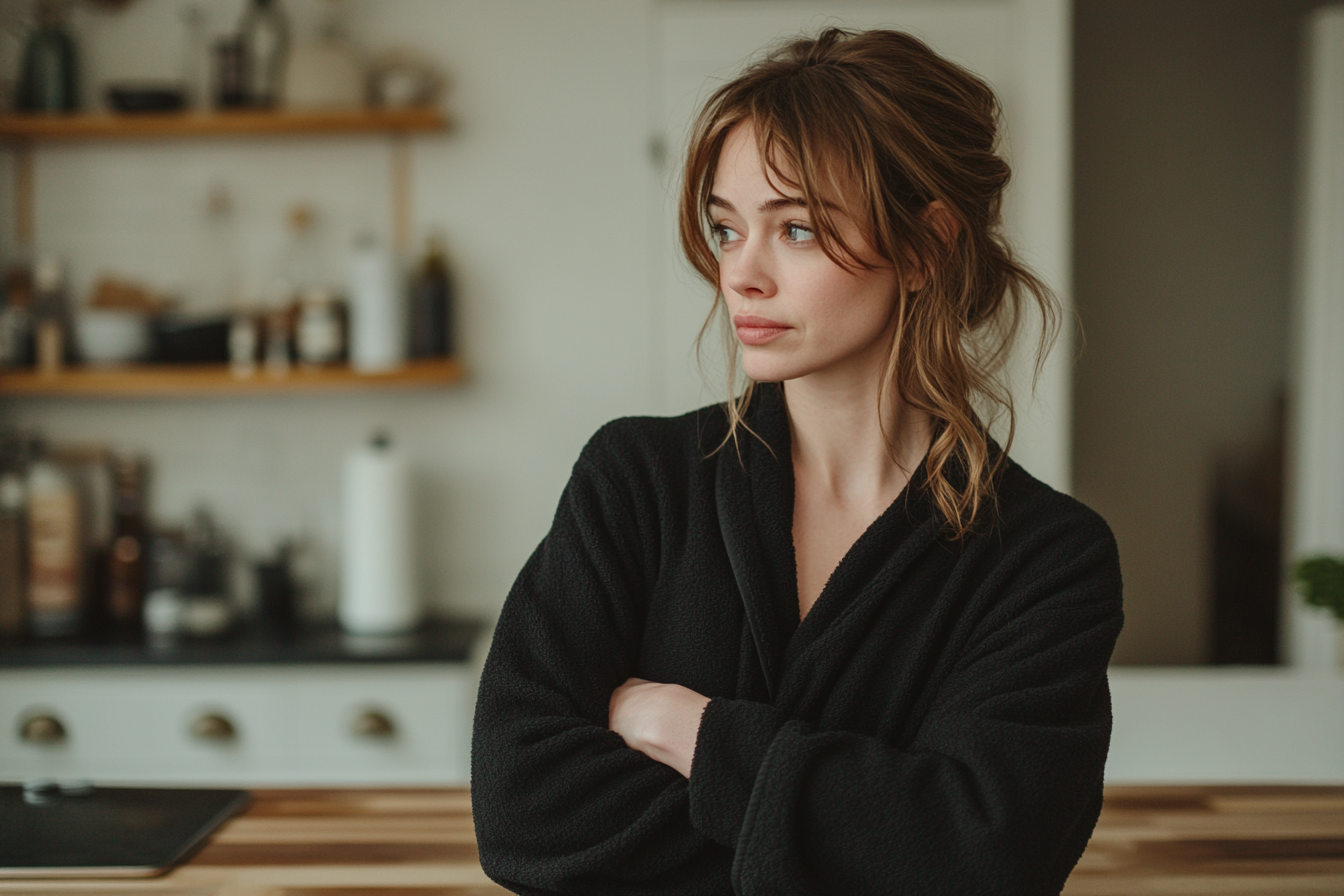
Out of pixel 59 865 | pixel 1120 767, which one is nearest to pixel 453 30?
pixel 59 865

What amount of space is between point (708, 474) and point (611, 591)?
0.57ft

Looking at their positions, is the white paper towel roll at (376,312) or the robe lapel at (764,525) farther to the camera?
the white paper towel roll at (376,312)

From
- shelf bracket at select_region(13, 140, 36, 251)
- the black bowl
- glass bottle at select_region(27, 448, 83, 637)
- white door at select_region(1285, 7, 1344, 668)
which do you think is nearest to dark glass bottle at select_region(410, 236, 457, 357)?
the black bowl

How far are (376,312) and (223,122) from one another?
0.56 meters

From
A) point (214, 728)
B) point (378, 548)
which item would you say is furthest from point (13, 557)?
point (378, 548)

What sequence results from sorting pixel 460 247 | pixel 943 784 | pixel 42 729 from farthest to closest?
pixel 460 247 < pixel 42 729 < pixel 943 784

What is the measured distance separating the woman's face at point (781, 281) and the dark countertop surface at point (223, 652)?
4.95ft

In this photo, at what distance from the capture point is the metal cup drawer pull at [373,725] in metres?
2.33

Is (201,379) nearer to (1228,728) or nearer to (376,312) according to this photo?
(376,312)

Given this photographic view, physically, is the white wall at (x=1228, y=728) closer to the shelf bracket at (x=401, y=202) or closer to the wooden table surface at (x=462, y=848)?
the wooden table surface at (x=462, y=848)

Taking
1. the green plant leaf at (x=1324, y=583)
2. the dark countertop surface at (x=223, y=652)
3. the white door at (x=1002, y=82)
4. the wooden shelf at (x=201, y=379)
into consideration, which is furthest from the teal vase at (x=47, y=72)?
the green plant leaf at (x=1324, y=583)

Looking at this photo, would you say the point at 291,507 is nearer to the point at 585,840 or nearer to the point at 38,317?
the point at 38,317

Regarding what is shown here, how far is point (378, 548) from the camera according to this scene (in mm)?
2512

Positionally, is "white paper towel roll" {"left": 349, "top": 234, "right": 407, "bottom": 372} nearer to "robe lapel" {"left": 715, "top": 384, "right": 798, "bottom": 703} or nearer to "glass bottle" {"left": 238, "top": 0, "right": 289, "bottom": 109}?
"glass bottle" {"left": 238, "top": 0, "right": 289, "bottom": 109}
